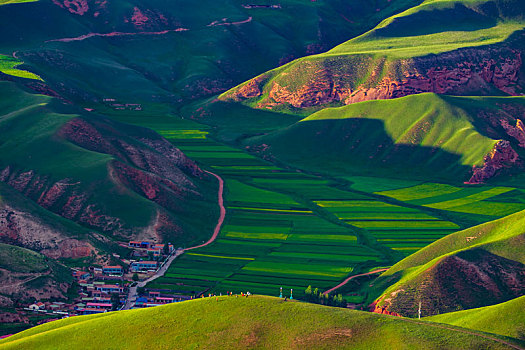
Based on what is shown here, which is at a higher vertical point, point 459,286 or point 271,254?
point 459,286

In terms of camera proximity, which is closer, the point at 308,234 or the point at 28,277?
the point at 28,277

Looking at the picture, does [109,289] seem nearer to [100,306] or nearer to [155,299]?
[100,306]

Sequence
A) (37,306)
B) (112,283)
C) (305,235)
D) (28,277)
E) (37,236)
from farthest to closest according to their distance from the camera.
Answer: (305,235), (37,236), (112,283), (28,277), (37,306)

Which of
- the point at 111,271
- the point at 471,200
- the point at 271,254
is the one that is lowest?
the point at 471,200

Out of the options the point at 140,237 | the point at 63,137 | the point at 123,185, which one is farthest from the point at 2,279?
the point at 63,137

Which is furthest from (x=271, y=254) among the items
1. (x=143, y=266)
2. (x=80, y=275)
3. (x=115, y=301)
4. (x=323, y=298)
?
(x=115, y=301)

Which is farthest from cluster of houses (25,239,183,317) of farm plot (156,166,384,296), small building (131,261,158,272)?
farm plot (156,166,384,296)
